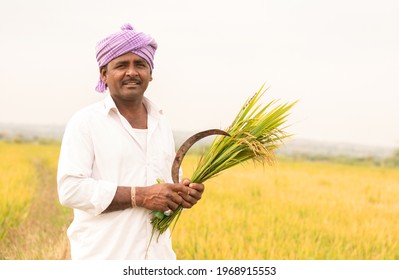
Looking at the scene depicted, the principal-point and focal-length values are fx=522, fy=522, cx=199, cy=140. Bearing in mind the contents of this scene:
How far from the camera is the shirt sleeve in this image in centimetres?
238

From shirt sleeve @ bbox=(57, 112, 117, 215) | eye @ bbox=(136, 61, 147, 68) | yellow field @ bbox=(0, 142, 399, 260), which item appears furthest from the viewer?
yellow field @ bbox=(0, 142, 399, 260)

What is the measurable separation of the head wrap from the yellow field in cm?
89

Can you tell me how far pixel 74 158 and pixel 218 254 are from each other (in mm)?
2079

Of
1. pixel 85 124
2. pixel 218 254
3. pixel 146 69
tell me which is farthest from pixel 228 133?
pixel 218 254

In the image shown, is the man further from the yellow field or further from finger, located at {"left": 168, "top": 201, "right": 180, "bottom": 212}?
the yellow field

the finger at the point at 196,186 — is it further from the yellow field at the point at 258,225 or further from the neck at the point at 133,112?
the yellow field at the point at 258,225

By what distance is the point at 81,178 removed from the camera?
2402 millimetres

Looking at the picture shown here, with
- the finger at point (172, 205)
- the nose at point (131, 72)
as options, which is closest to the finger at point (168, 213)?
the finger at point (172, 205)

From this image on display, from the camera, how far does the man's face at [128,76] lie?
2.46 meters

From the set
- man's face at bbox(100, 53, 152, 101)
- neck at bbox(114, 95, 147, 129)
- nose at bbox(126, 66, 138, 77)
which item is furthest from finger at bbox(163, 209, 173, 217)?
nose at bbox(126, 66, 138, 77)

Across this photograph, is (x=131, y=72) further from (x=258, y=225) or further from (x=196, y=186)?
(x=258, y=225)

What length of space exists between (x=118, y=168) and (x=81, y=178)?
0.18 m

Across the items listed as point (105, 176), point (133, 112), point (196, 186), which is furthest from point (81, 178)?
point (196, 186)

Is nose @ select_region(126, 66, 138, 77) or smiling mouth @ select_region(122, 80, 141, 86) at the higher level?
nose @ select_region(126, 66, 138, 77)
